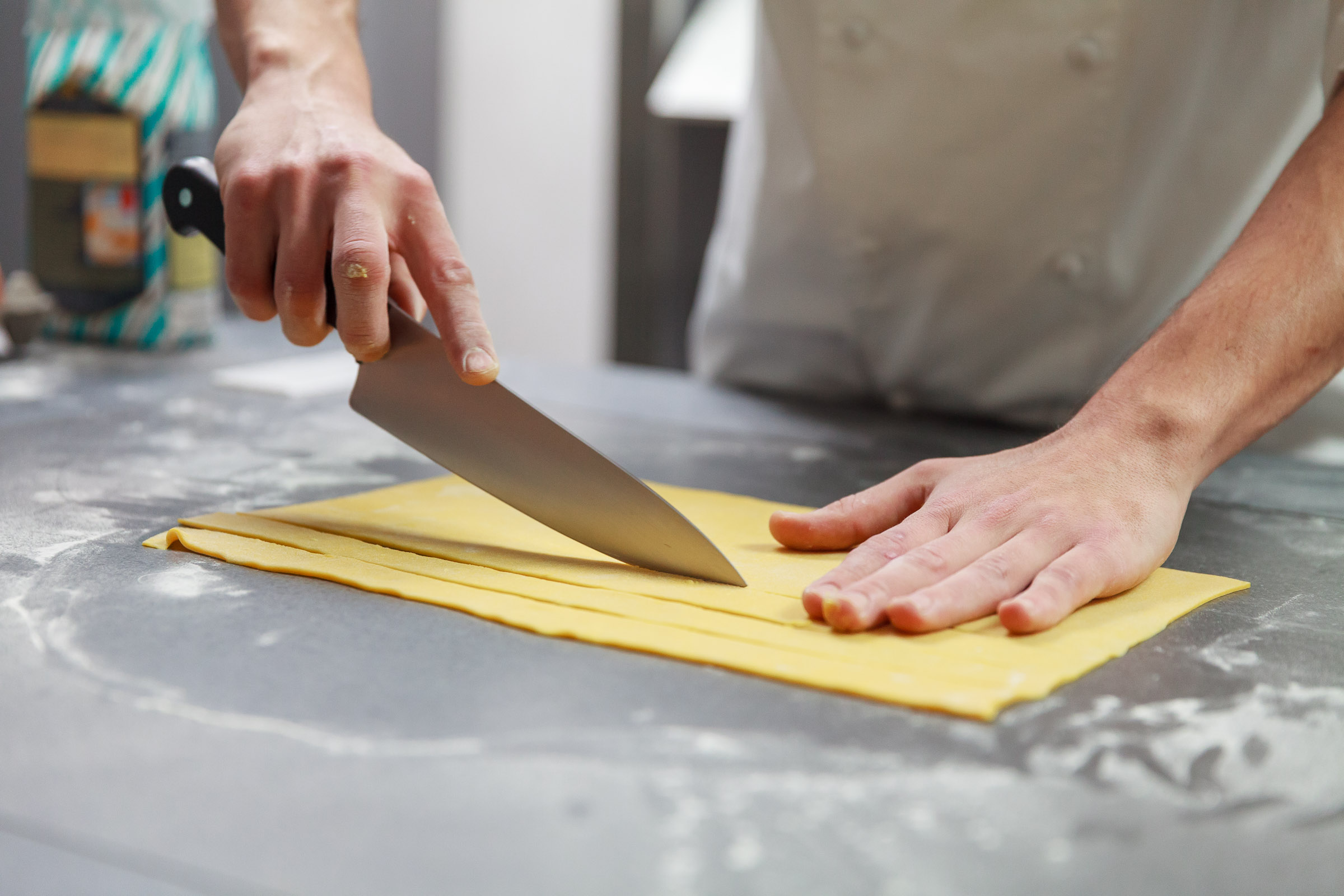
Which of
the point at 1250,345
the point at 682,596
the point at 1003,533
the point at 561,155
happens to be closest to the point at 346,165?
the point at 682,596

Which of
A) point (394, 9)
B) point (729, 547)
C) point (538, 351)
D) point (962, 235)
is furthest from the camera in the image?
point (538, 351)

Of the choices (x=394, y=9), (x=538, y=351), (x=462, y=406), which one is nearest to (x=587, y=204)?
(x=538, y=351)

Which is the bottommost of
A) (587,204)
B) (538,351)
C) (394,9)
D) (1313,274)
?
(538,351)

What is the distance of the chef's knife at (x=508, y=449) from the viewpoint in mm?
692

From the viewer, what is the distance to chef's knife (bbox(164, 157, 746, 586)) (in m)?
0.69

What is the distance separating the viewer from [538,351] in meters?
2.53

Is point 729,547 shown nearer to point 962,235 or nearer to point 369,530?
point 369,530

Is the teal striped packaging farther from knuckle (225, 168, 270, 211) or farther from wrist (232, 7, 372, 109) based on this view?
knuckle (225, 168, 270, 211)

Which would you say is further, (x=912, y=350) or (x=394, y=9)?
(x=394, y=9)

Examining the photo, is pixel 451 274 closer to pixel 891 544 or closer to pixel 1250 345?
pixel 891 544

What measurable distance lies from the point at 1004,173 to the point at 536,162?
1495 millimetres

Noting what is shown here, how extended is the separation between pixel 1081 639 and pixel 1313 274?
1.11 ft

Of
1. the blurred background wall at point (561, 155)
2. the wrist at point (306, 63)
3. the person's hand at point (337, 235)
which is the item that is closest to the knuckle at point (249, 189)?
the person's hand at point (337, 235)

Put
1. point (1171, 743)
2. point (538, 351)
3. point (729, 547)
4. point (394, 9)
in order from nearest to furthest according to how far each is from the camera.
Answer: point (1171, 743) < point (729, 547) < point (394, 9) < point (538, 351)
